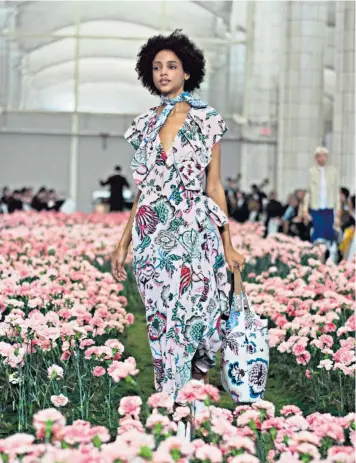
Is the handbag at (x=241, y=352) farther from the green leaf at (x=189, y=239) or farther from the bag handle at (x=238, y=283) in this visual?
the green leaf at (x=189, y=239)

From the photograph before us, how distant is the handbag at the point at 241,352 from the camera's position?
17.4 feet

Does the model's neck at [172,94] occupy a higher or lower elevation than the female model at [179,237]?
higher

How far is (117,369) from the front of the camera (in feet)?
12.2

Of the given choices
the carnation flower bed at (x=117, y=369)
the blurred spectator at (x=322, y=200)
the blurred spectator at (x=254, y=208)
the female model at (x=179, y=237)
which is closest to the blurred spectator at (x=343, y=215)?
the blurred spectator at (x=322, y=200)

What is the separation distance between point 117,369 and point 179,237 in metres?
1.51

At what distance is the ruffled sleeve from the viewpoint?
5.22m

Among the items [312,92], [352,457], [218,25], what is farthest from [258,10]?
[352,457]

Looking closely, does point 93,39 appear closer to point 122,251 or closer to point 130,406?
point 122,251

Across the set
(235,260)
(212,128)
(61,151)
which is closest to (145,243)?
(235,260)

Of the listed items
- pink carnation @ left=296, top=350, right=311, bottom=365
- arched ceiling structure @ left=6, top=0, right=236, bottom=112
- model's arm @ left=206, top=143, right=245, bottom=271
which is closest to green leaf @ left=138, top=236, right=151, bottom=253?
model's arm @ left=206, top=143, right=245, bottom=271

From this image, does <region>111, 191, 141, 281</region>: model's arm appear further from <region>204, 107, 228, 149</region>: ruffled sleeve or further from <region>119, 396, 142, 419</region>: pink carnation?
<region>119, 396, 142, 419</region>: pink carnation

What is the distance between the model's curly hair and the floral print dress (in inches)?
11.6

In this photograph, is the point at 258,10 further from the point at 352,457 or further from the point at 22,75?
the point at 352,457

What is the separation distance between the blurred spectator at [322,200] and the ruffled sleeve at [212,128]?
29.3ft
